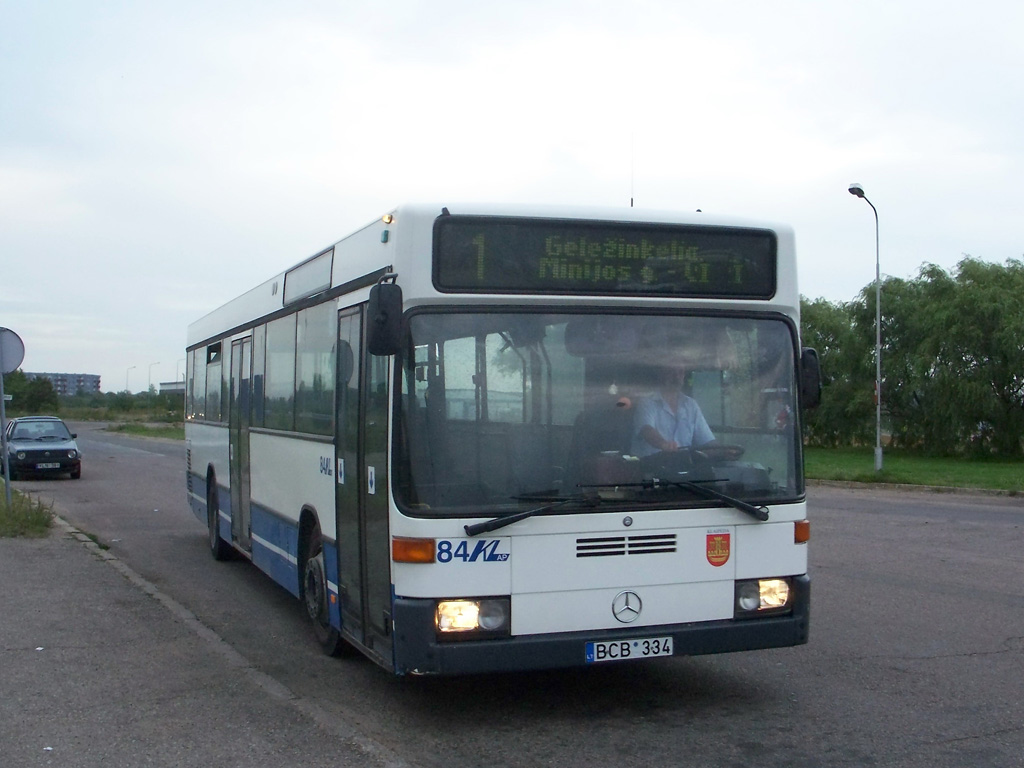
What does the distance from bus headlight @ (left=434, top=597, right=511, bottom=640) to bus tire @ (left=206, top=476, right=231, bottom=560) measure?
24.4 ft

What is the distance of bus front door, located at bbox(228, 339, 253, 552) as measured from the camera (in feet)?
35.4

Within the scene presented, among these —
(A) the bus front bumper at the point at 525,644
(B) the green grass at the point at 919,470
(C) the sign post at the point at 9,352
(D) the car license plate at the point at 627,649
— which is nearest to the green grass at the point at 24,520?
(C) the sign post at the point at 9,352

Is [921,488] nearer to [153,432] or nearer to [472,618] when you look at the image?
[472,618]

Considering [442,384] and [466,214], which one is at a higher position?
[466,214]

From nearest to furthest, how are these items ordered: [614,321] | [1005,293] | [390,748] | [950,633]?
[390,748] → [614,321] → [950,633] → [1005,293]

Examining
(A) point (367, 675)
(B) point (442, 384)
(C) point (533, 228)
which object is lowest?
(A) point (367, 675)

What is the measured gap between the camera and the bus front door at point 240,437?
10805 mm

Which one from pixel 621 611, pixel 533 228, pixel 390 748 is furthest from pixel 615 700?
pixel 533 228

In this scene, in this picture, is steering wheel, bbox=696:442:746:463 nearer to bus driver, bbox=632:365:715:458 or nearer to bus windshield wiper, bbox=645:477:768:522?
bus driver, bbox=632:365:715:458

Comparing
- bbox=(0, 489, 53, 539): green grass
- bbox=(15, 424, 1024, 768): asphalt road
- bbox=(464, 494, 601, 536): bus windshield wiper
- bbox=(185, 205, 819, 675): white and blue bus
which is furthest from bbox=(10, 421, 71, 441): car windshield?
bbox=(464, 494, 601, 536): bus windshield wiper

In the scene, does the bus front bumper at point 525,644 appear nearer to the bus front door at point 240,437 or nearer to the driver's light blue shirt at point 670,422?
the driver's light blue shirt at point 670,422

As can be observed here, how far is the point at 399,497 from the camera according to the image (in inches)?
234

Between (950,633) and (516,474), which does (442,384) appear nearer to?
(516,474)

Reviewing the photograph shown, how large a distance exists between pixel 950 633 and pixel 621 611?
3843mm
